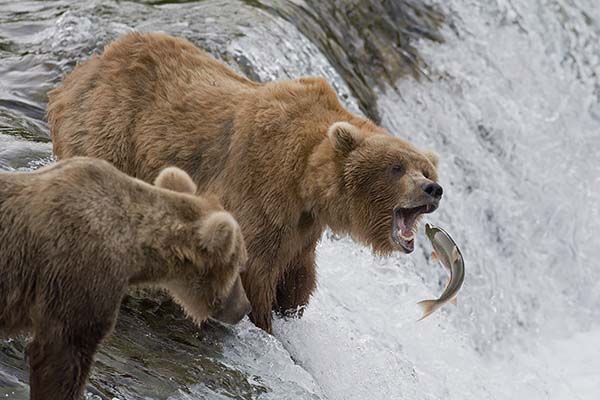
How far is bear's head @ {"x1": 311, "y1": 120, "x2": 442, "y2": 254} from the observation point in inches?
274

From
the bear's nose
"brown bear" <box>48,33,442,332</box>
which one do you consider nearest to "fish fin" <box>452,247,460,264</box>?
"brown bear" <box>48,33,442,332</box>

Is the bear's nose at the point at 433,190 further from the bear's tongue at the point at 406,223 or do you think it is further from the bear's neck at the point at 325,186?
the bear's neck at the point at 325,186

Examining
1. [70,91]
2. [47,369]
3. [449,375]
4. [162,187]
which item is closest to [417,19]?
[449,375]

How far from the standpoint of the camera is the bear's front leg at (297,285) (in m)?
7.57

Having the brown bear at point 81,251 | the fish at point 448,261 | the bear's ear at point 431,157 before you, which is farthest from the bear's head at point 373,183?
the brown bear at point 81,251

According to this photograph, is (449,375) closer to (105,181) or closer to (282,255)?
(282,255)

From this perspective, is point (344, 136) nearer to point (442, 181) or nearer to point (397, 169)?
point (397, 169)

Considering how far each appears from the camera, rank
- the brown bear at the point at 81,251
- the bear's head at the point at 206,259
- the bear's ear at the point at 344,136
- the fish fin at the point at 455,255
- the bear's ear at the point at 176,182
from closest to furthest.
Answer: the brown bear at the point at 81,251 < the bear's head at the point at 206,259 < the bear's ear at the point at 176,182 < the bear's ear at the point at 344,136 < the fish fin at the point at 455,255

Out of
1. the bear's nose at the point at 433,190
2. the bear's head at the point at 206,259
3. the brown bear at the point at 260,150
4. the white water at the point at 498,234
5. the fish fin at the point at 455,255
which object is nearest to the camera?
the bear's head at the point at 206,259

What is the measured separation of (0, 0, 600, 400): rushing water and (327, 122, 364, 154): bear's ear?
121 centimetres

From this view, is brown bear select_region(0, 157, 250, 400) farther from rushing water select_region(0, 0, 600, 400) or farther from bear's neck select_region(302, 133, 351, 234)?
bear's neck select_region(302, 133, 351, 234)

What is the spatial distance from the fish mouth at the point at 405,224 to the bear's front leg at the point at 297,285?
64cm

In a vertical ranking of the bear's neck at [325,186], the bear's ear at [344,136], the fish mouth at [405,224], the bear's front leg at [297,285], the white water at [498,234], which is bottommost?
the white water at [498,234]

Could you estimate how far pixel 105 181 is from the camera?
5.50 metres
